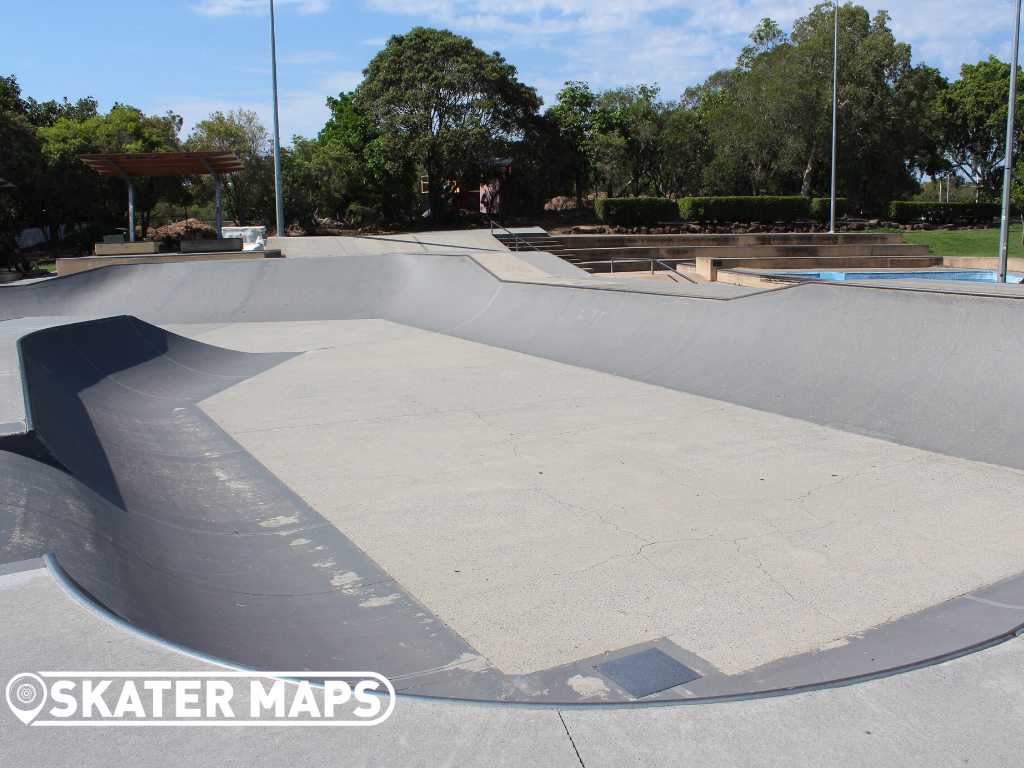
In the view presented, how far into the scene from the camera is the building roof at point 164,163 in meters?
18.6

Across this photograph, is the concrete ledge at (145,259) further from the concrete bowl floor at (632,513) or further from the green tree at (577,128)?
the green tree at (577,128)

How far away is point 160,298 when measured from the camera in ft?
53.3

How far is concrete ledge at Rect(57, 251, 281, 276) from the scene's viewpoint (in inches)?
717

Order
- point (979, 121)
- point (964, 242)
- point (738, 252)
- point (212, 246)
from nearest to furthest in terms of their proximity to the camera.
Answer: point (212, 246) → point (738, 252) → point (964, 242) → point (979, 121)

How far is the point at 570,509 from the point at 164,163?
19.1 meters

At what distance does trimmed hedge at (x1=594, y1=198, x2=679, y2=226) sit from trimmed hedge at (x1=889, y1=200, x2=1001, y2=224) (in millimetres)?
15196

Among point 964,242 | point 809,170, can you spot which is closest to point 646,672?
point 964,242

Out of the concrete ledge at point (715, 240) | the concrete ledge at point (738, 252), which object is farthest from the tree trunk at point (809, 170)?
the concrete ledge at point (738, 252)

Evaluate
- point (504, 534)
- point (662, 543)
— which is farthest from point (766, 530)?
point (504, 534)

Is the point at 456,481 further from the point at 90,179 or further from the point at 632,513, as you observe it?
the point at 90,179

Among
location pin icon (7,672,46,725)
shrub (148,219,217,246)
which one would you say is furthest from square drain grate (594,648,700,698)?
shrub (148,219,217,246)

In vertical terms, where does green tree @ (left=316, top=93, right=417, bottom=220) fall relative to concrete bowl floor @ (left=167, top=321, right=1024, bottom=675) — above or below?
above

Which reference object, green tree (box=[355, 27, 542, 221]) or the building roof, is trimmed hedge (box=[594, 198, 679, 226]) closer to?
green tree (box=[355, 27, 542, 221])

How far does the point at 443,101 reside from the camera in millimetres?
35750
